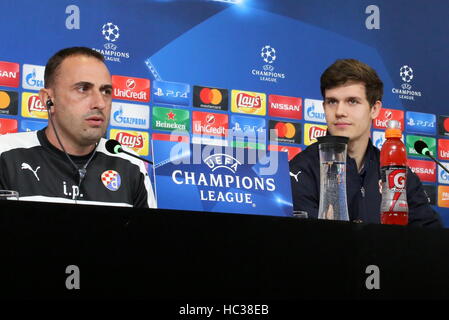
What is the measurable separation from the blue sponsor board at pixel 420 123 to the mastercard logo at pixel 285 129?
25.0 inches

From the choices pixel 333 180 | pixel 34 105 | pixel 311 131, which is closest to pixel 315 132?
pixel 311 131

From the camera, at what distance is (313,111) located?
3.69 m

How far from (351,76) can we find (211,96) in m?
1.01

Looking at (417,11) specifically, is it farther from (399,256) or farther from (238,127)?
(399,256)

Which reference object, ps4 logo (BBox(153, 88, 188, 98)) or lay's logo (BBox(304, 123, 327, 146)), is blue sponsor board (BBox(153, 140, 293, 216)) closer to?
ps4 logo (BBox(153, 88, 188, 98))

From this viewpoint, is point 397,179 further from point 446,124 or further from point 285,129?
point 446,124

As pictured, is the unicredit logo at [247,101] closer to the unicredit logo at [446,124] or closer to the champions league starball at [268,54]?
the champions league starball at [268,54]

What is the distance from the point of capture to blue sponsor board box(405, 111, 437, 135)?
3852mm

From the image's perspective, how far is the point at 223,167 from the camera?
1.44 metres

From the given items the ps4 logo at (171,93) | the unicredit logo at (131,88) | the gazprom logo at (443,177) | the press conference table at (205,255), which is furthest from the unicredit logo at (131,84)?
the press conference table at (205,255)

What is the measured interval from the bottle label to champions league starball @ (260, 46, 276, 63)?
215 cm

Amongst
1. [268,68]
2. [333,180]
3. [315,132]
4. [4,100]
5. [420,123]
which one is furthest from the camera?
[420,123]

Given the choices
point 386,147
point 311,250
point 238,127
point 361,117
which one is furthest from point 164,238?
point 238,127

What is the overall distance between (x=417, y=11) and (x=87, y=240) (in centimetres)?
324
